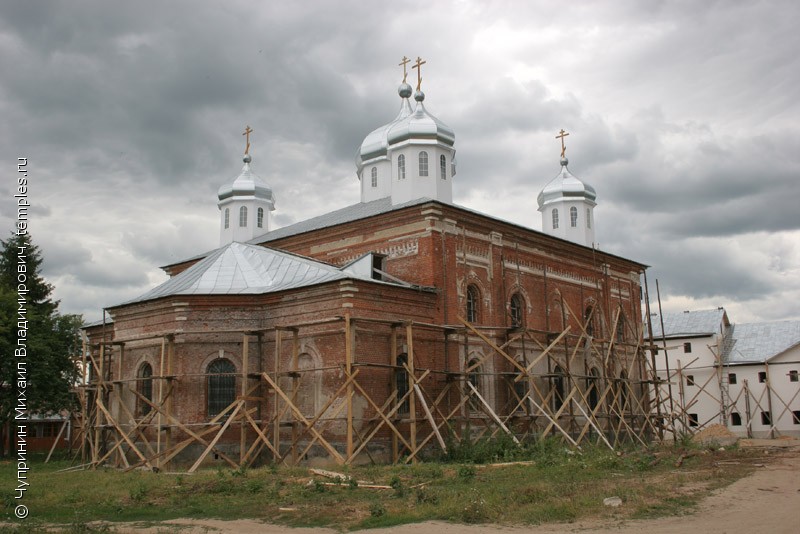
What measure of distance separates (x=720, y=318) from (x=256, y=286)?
30.8 m

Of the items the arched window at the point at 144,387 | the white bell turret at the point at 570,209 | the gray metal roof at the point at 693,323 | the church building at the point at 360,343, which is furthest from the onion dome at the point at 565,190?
the arched window at the point at 144,387

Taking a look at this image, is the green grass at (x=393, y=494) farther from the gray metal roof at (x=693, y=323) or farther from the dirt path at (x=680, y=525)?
the gray metal roof at (x=693, y=323)

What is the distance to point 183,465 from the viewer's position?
20297 mm

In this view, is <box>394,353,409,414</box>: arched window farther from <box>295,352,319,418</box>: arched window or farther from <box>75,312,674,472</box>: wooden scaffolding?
<box>295,352,319,418</box>: arched window

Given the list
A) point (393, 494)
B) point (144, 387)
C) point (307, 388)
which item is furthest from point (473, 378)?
point (393, 494)

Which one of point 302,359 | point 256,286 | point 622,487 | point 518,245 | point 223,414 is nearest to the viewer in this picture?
point 622,487

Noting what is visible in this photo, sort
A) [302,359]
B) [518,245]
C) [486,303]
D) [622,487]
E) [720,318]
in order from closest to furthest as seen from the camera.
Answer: [622,487], [302,359], [486,303], [518,245], [720,318]

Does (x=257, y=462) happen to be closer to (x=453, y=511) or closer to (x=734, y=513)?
(x=453, y=511)

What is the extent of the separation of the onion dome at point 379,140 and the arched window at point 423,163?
306cm

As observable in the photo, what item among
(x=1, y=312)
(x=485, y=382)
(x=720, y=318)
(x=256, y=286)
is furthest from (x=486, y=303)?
(x=720, y=318)

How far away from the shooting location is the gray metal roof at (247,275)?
2195cm

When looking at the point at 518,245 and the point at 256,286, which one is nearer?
the point at 256,286

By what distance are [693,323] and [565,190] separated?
15.5 meters

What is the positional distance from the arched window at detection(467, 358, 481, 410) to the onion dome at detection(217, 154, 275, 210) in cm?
1340
